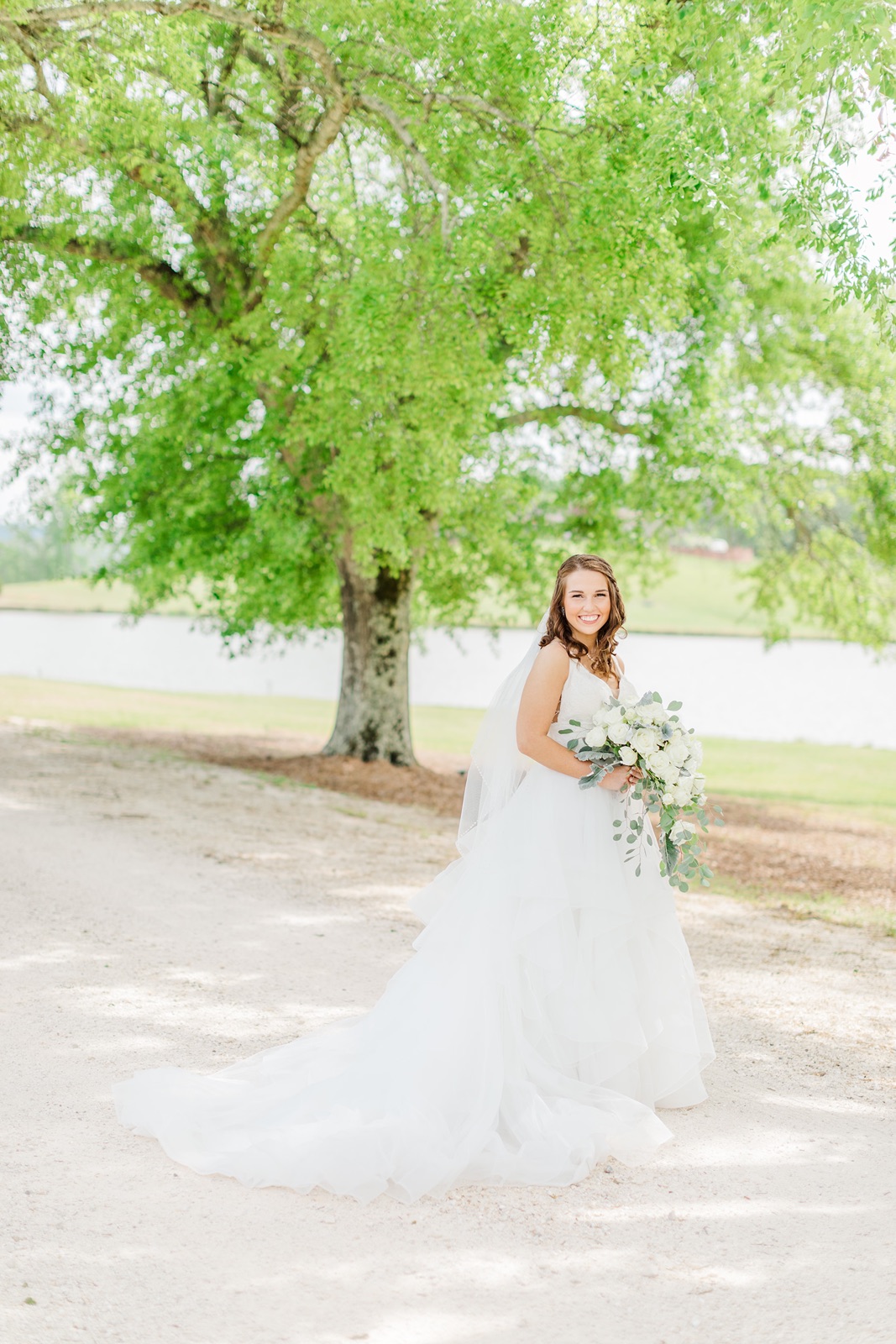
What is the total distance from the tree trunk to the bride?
37.8 ft

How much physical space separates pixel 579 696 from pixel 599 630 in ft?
1.07

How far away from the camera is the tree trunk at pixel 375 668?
55.5 ft

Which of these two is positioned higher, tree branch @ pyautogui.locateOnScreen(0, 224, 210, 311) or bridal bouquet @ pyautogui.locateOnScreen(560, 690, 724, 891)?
tree branch @ pyautogui.locateOnScreen(0, 224, 210, 311)

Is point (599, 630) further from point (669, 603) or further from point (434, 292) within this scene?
point (669, 603)

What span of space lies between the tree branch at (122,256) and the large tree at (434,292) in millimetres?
45

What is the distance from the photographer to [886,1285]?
379 centimetres

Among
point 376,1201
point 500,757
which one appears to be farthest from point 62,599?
point 376,1201

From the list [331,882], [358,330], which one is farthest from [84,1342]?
[358,330]

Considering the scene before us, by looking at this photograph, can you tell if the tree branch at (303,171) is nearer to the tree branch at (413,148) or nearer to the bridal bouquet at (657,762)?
the tree branch at (413,148)

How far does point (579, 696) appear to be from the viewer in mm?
5234

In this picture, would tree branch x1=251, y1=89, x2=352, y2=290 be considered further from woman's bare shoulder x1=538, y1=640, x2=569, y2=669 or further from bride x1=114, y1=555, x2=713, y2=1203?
woman's bare shoulder x1=538, y1=640, x2=569, y2=669

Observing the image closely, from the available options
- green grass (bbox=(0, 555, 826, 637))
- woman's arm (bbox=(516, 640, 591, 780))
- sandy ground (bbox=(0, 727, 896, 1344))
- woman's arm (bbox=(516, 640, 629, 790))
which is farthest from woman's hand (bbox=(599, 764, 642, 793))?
green grass (bbox=(0, 555, 826, 637))

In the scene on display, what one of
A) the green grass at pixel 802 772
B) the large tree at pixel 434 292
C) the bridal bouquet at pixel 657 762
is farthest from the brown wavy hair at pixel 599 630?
the green grass at pixel 802 772

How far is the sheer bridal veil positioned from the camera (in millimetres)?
5332
